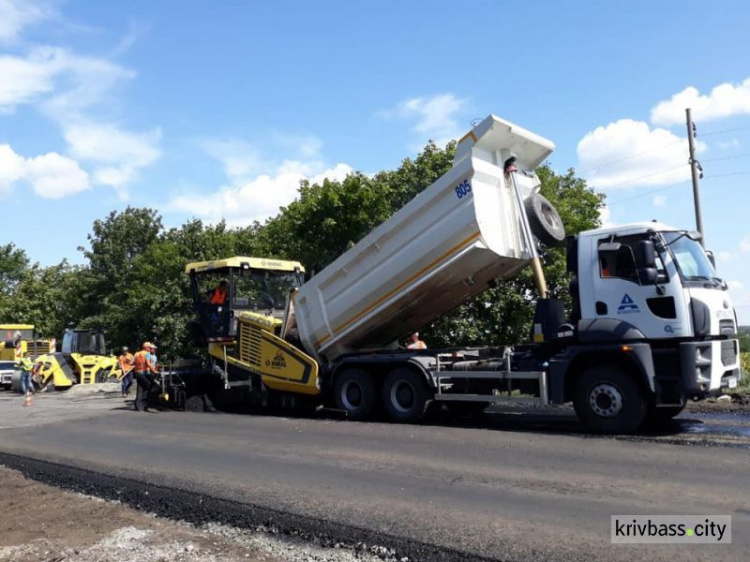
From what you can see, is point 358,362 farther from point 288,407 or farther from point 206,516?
point 206,516

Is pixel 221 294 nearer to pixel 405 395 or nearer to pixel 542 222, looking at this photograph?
pixel 405 395

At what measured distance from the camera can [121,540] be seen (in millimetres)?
5098

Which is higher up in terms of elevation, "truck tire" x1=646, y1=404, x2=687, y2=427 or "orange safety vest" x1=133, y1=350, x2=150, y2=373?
"orange safety vest" x1=133, y1=350, x2=150, y2=373

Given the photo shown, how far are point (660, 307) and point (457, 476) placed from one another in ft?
11.7

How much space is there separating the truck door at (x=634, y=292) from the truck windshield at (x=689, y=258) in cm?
17

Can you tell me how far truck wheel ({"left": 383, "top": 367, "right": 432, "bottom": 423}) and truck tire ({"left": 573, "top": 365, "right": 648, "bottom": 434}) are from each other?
8.26ft

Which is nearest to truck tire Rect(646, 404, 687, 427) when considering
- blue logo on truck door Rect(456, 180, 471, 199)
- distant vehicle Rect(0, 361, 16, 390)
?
blue logo on truck door Rect(456, 180, 471, 199)

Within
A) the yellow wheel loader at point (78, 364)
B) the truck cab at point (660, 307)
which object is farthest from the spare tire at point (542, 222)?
the yellow wheel loader at point (78, 364)

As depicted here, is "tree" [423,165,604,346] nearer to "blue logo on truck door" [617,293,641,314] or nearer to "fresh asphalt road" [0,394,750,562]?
"fresh asphalt road" [0,394,750,562]

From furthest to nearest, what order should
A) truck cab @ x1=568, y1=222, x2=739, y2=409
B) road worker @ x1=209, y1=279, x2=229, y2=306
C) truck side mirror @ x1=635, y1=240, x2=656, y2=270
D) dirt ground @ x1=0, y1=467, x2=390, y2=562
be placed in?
road worker @ x1=209, y1=279, x2=229, y2=306 < truck side mirror @ x1=635, y1=240, x2=656, y2=270 < truck cab @ x1=568, y1=222, x2=739, y2=409 < dirt ground @ x1=0, y1=467, x2=390, y2=562

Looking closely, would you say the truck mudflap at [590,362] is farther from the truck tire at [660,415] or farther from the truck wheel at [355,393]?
the truck wheel at [355,393]

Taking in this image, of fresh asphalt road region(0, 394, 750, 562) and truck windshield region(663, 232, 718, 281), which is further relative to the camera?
truck windshield region(663, 232, 718, 281)

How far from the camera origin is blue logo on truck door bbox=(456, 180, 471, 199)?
9.65m

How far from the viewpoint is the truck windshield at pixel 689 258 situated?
8.55 m
